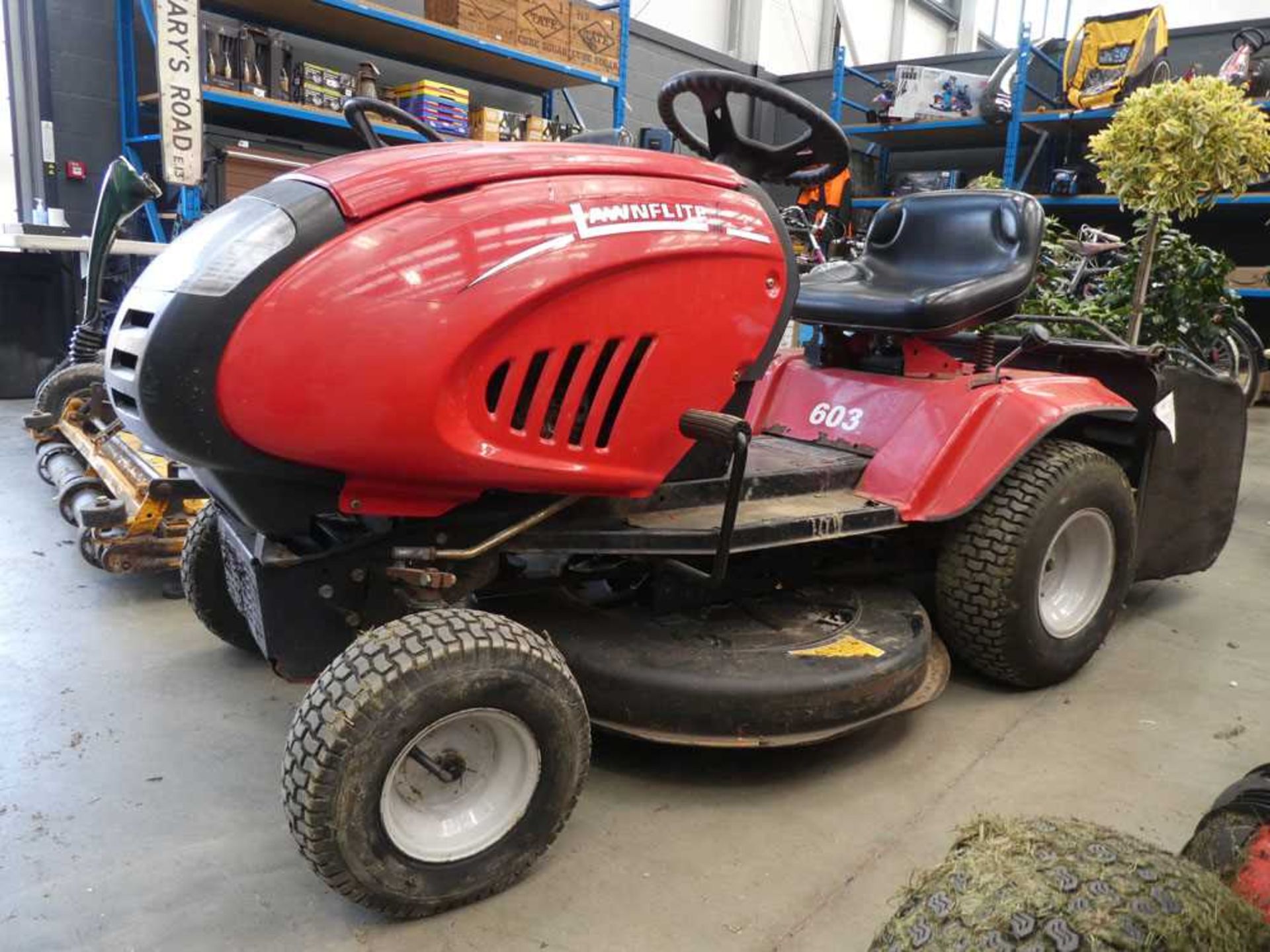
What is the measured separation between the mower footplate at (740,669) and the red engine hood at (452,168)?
835mm

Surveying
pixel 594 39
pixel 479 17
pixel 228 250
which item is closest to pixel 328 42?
pixel 479 17

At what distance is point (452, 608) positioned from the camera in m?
1.47

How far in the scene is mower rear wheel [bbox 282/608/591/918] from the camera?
1.31 metres

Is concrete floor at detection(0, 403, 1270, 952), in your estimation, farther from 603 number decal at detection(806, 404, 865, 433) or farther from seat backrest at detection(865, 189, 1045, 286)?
seat backrest at detection(865, 189, 1045, 286)

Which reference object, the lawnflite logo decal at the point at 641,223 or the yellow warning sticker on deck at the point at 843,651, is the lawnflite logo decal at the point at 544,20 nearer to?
the lawnflite logo decal at the point at 641,223

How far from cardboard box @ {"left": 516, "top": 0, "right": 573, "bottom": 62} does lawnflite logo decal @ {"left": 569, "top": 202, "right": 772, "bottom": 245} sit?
5.39 m

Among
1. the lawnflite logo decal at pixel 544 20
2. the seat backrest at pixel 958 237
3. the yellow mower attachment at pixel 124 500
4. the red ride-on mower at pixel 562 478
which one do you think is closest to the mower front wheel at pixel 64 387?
the yellow mower attachment at pixel 124 500

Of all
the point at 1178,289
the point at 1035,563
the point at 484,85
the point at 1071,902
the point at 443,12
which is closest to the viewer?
the point at 1071,902

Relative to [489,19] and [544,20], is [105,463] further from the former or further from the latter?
[544,20]

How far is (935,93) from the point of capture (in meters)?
8.98

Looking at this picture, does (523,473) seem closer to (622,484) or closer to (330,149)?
(622,484)

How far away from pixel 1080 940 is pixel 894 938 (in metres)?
0.15

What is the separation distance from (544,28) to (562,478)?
5.88 m

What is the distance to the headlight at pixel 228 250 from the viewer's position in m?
1.30
